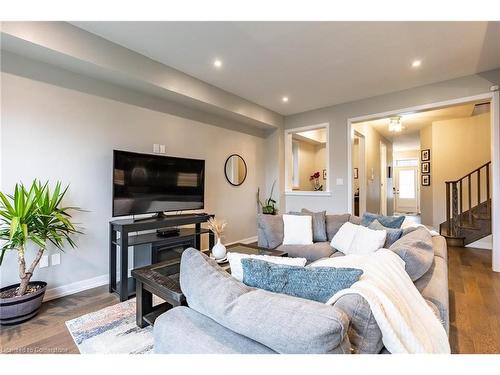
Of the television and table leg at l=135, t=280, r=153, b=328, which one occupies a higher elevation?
the television

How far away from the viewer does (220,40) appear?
263 centimetres

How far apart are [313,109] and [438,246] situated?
348cm

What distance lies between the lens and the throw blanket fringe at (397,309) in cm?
88

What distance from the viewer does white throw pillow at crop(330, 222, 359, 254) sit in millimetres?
2758

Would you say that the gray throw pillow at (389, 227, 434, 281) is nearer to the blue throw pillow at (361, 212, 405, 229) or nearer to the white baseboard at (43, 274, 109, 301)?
the blue throw pillow at (361, 212, 405, 229)

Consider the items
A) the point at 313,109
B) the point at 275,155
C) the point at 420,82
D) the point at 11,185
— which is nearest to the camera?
the point at 11,185

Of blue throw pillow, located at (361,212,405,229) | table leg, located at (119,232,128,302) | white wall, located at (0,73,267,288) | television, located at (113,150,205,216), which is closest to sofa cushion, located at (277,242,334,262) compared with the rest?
blue throw pillow, located at (361,212,405,229)

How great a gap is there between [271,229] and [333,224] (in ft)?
2.73

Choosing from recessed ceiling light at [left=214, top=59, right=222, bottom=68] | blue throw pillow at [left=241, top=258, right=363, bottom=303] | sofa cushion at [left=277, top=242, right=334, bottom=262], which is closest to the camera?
blue throw pillow at [left=241, top=258, right=363, bottom=303]

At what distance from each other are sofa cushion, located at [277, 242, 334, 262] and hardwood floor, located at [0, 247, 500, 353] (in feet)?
3.94

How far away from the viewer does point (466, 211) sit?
523 centimetres

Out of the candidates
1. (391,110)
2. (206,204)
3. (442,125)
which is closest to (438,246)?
(391,110)

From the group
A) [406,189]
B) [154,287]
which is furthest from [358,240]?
[406,189]

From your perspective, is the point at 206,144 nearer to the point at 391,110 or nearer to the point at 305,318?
the point at 391,110
